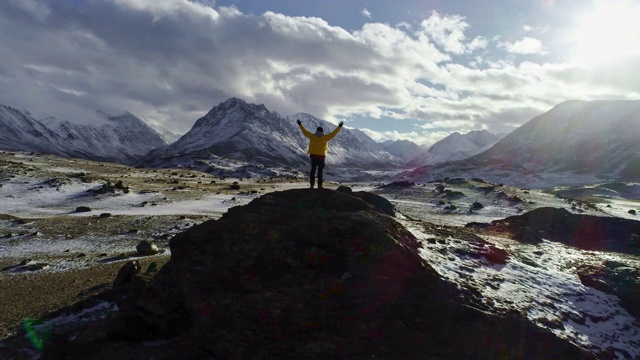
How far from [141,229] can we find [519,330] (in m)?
27.6

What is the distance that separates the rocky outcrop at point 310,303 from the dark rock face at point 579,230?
1361 cm

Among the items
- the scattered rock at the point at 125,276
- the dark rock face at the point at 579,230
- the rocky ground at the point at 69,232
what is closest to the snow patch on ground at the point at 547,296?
the dark rock face at the point at 579,230

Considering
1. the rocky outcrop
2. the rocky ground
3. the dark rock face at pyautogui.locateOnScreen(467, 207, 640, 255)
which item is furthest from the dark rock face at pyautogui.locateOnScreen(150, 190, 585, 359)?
the dark rock face at pyautogui.locateOnScreen(467, 207, 640, 255)

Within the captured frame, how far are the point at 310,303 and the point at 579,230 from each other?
23.6 meters

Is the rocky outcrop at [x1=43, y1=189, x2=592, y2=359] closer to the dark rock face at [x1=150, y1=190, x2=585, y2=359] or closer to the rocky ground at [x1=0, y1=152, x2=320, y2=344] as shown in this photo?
the dark rock face at [x1=150, y1=190, x2=585, y2=359]

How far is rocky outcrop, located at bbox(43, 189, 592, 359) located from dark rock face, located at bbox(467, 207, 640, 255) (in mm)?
13610

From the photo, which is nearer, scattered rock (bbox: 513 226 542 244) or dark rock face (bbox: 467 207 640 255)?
scattered rock (bbox: 513 226 542 244)

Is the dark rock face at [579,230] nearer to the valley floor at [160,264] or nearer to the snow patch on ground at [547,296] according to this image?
the valley floor at [160,264]

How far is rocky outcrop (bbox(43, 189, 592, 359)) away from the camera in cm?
1035

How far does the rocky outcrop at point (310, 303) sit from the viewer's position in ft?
34.0

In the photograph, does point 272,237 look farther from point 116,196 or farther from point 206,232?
point 116,196

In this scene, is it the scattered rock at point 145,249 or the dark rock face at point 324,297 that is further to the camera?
the scattered rock at point 145,249

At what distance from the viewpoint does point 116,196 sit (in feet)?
157

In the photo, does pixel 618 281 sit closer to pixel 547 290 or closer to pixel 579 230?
pixel 547 290
